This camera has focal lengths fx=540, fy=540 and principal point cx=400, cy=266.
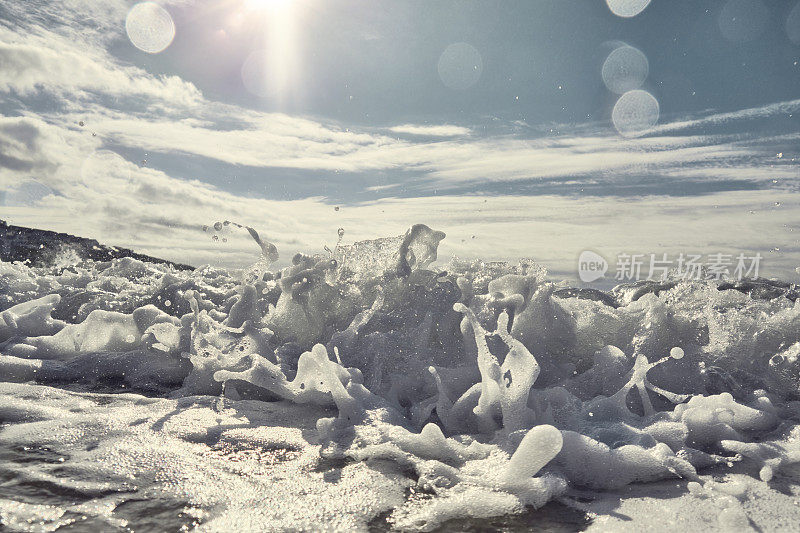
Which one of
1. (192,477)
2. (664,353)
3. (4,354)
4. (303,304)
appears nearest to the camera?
(192,477)

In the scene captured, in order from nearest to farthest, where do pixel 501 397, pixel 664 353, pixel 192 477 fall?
pixel 192 477, pixel 501 397, pixel 664 353

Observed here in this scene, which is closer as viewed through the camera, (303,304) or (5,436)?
(5,436)

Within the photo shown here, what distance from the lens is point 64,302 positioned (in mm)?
5594

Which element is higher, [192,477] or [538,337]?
[538,337]

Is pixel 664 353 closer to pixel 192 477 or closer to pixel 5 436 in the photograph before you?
pixel 192 477

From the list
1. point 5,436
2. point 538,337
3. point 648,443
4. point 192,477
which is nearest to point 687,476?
point 648,443

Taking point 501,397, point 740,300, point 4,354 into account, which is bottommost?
point 4,354

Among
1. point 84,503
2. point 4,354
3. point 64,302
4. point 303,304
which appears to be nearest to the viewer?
point 84,503

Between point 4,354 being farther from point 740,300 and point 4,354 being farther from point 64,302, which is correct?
point 740,300

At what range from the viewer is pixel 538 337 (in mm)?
3477

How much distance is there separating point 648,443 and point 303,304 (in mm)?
2674

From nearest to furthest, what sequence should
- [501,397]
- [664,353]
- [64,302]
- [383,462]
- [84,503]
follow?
[84,503], [383,462], [501,397], [664,353], [64,302]

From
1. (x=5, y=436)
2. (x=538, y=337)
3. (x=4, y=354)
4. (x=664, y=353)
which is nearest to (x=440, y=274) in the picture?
(x=538, y=337)

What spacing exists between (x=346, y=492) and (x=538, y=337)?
6.52 feet
